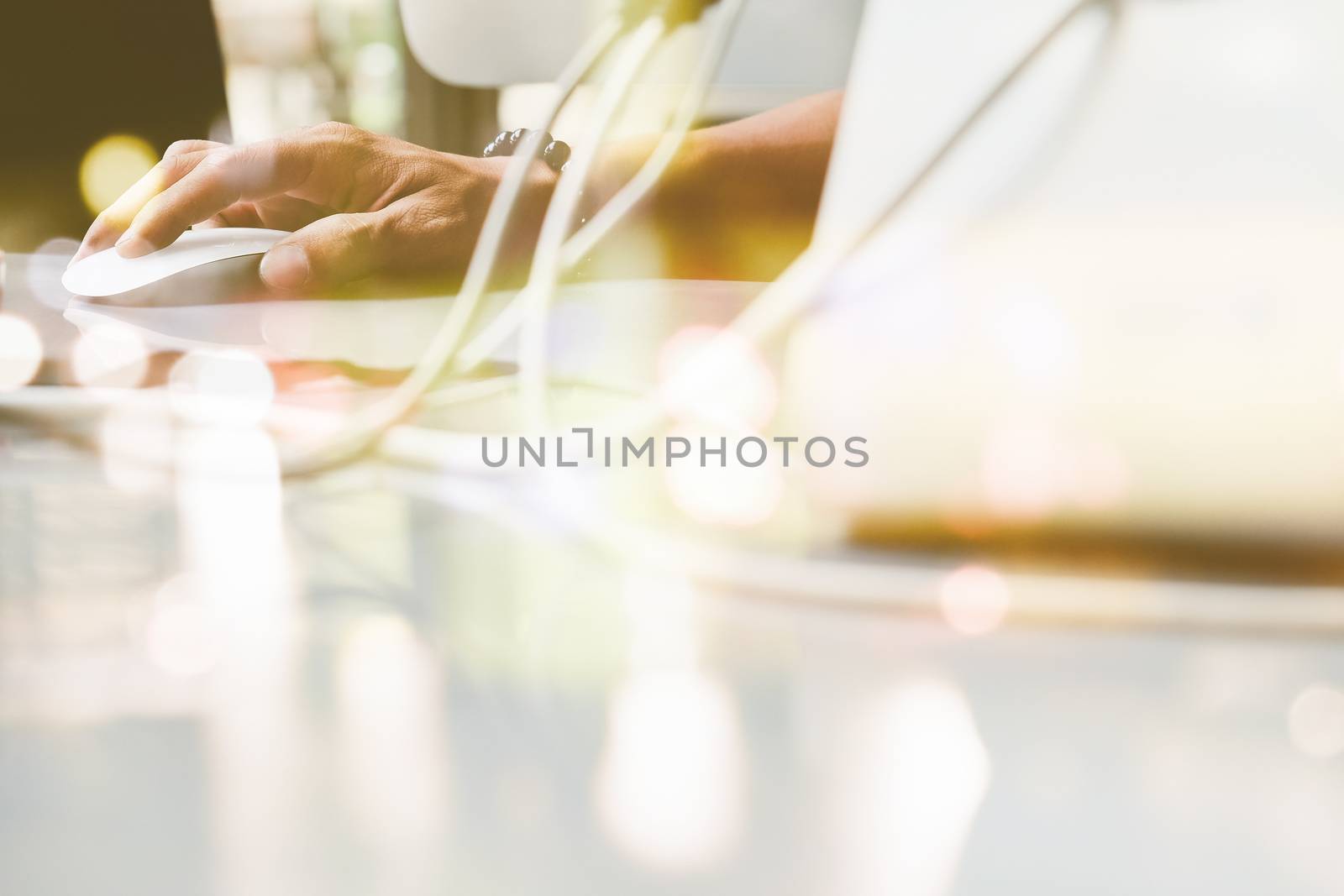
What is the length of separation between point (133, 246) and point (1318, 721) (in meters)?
0.52

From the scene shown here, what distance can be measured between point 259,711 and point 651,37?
9.0 inches

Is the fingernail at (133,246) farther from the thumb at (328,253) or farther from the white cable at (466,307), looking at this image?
the white cable at (466,307)

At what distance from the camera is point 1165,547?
9.5 inches

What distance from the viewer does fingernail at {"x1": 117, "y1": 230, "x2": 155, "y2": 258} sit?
1.61 feet

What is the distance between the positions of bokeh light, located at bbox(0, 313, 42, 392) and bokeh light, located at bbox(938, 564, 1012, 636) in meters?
0.42

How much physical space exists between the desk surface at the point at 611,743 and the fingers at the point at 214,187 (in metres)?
0.26

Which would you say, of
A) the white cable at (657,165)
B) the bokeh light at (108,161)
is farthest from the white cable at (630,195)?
the bokeh light at (108,161)

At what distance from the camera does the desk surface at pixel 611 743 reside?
15cm

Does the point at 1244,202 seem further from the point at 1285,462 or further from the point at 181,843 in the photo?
the point at 181,843

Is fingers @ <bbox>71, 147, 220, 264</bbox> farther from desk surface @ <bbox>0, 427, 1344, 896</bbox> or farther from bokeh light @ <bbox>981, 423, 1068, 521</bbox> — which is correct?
bokeh light @ <bbox>981, 423, 1068, 521</bbox>

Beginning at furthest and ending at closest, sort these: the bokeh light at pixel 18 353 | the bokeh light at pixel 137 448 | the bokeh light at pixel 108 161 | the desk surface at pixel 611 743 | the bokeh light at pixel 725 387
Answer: the bokeh light at pixel 108 161
the bokeh light at pixel 18 353
the bokeh light at pixel 137 448
the bokeh light at pixel 725 387
the desk surface at pixel 611 743

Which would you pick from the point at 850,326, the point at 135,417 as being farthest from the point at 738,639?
the point at 135,417

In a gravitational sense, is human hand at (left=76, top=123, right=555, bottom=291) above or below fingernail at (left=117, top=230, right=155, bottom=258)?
above

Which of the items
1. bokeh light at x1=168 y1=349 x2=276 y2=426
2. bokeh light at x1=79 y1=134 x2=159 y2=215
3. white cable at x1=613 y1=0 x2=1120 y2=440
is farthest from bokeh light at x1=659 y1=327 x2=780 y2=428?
bokeh light at x1=79 y1=134 x2=159 y2=215
